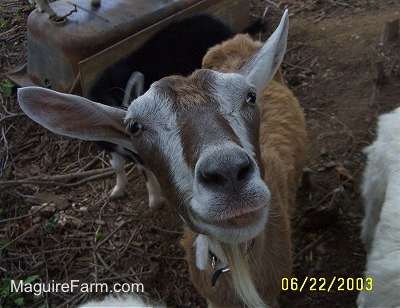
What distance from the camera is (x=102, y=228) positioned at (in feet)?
14.4

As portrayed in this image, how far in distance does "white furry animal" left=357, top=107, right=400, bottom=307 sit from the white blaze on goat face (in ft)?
3.54

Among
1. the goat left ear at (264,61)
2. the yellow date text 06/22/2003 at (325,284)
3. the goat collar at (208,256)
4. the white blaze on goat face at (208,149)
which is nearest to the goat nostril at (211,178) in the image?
the white blaze on goat face at (208,149)

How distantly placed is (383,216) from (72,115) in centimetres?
197

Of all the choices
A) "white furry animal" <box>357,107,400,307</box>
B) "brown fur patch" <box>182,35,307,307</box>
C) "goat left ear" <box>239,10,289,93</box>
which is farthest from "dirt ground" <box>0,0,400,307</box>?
"goat left ear" <box>239,10,289,93</box>

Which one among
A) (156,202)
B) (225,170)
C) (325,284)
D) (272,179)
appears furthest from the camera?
(156,202)

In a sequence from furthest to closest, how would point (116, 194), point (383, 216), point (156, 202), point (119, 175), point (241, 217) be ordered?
point (116, 194)
point (119, 175)
point (156, 202)
point (383, 216)
point (241, 217)

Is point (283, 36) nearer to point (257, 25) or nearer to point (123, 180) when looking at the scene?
point (123, 180)

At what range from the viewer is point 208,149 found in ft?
6.34

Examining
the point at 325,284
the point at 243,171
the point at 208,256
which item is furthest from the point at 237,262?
the point at 325,284

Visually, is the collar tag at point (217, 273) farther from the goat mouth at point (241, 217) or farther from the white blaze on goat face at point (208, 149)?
the goat mouth at point (241, 217)

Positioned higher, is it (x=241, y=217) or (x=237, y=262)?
(x=241, y=217)

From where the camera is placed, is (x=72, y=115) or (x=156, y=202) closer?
(x=72, y=115)

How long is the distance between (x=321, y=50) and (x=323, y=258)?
115 inches

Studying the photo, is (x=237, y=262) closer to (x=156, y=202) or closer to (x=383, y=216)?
(x=383, y=216)
